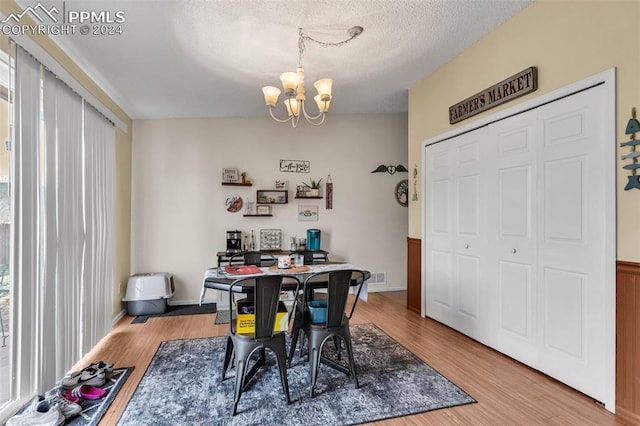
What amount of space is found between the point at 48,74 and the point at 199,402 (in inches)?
100

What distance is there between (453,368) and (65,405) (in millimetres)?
2760

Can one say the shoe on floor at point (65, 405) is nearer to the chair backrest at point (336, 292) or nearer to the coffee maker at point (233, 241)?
the chair backrest at point (336, 292)

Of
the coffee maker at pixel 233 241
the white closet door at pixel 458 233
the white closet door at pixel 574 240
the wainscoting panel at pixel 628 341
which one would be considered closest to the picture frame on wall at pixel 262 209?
the coffee maker at pixel 233 241

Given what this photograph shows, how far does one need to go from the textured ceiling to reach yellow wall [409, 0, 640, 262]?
0.16 metres

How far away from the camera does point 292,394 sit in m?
2.29

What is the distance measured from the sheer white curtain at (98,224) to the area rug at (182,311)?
61 cm

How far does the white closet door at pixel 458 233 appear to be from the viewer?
3.16 meters

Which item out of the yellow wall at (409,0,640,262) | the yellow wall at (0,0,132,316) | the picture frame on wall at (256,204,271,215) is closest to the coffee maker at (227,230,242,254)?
the picture frame on wall at (256,204,271,215)

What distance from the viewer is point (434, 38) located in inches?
115

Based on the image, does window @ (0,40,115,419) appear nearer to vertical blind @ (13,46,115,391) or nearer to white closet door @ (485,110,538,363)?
vertical blind @ (13,46,115,391)

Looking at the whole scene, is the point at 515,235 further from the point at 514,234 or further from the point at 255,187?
the point at 255,187

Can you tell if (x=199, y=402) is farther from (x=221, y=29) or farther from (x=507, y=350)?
(x=221, y=29)

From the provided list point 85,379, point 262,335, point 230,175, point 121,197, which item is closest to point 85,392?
point 85,379

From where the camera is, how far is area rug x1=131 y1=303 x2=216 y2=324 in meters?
4.07
